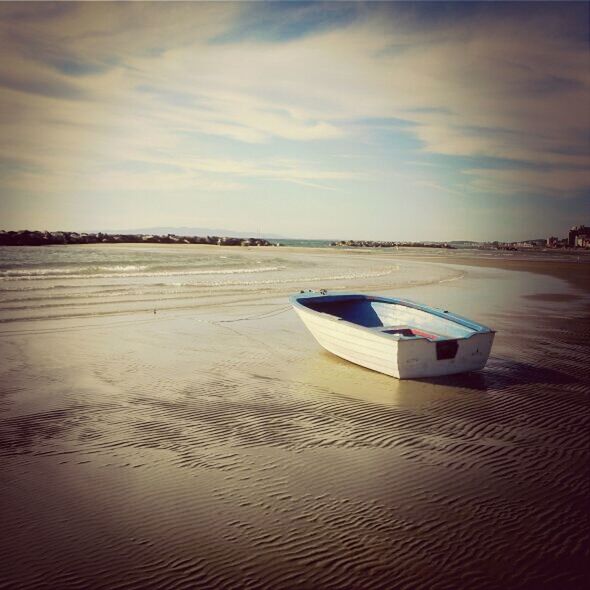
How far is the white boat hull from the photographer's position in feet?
28.1

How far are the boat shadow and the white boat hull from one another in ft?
0.66

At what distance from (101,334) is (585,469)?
10904mm

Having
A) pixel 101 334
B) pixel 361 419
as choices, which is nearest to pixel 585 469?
pixel 361 419

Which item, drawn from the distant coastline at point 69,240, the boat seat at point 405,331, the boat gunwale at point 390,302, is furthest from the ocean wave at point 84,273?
the distant coastline at point 69,240

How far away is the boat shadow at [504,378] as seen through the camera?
872 centimetres

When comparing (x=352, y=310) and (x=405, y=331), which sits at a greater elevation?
(x=352, y=310)

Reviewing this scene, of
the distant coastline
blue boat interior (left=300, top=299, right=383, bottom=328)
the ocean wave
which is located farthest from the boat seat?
the distant coastline

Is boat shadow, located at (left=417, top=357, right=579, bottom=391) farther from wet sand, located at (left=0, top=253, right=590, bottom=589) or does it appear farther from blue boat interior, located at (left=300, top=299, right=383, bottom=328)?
blue boat interior, located at (left=300, top=299, right=383, bottom=328)

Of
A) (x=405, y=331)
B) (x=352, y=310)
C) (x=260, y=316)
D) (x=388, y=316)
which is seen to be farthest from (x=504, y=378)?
(x=260, y=316)

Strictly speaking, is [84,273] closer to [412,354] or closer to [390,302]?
[390,302]

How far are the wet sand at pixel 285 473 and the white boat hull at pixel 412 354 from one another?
29cm

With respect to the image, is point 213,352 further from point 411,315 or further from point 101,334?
point 411,315

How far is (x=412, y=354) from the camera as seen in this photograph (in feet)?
28.0

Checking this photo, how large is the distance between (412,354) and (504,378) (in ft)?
6.94
